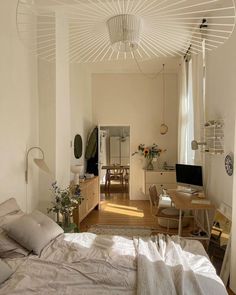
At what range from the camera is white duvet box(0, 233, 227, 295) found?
1673 millimetres

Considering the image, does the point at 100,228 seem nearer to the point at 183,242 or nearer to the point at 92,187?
the point at 92,187

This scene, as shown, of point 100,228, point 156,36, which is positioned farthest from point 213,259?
point 156,36

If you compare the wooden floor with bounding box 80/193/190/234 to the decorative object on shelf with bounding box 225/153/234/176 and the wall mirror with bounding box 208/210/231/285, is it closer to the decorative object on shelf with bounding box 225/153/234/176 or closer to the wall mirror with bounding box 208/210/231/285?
the wall mirror with bounding box 208/210/231/285

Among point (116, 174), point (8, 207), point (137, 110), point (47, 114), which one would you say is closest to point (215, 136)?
point (47, 114)

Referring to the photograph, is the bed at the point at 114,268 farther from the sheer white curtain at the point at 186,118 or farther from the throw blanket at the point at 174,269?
the sheer white curtain at the point at 186,118

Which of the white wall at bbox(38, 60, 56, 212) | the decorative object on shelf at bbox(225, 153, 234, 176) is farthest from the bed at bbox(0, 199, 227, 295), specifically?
the white wall at bbox(38, 60, 56, 212)

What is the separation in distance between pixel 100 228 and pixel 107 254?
251 cm

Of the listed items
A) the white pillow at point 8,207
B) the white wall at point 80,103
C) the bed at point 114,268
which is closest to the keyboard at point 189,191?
Result: the bed at point 114,268

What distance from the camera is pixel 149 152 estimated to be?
682 cm

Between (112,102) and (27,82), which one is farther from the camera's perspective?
(112,102)

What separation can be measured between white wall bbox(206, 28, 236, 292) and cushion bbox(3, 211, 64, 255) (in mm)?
1841

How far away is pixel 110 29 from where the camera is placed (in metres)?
1.41

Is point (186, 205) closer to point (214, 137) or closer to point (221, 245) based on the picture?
point (221, 245)

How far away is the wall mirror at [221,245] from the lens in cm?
288
